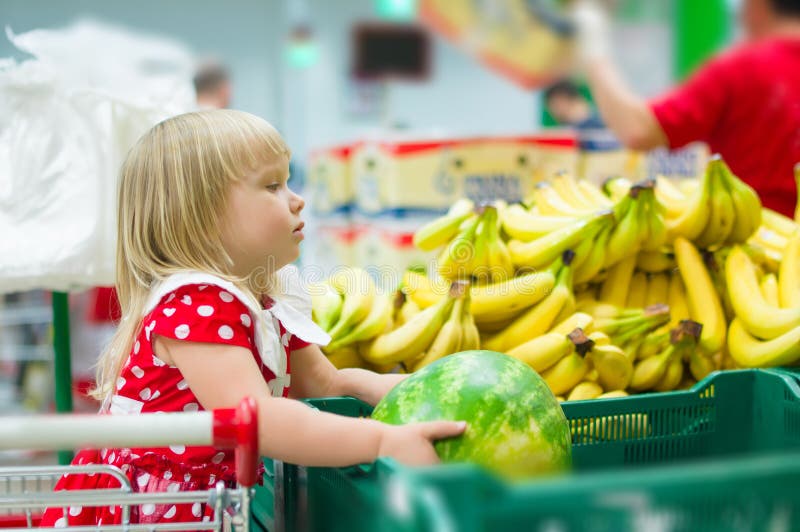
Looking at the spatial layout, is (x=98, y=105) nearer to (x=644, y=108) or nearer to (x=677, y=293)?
(x=677, y=293)

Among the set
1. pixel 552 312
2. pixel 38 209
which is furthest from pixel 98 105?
pixel 552 312

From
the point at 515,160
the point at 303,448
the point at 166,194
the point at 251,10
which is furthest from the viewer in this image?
the point at 251,10

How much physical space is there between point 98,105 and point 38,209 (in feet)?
0.85

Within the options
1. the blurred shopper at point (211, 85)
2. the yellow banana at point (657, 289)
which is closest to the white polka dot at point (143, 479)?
the yellow banana at point (657, 289)

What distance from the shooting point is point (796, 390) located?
53.2 inches

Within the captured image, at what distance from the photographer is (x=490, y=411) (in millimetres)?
1044

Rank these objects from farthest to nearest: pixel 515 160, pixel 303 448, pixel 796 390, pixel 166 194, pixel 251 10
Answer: pixel 251 10 < pixel 515 160 < pixel 796 390 < pixel 166 194 < pixel 303 448

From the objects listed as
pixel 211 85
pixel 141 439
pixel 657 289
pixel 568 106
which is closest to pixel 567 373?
pixel 657 289

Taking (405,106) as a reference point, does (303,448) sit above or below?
below

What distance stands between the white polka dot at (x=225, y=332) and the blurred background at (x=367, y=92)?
1.81 feet

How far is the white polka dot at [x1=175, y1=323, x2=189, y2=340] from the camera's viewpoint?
1062 mm

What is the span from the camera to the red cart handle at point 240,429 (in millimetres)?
793

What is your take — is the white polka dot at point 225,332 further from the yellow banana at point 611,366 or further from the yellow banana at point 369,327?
the yellow banana at point 611,366

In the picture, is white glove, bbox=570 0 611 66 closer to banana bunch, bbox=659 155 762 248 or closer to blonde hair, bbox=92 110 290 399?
banana bunch, bbox=659 155 762 248
